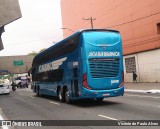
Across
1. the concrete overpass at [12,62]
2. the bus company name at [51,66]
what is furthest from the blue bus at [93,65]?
the concrete overpass at [12,62]

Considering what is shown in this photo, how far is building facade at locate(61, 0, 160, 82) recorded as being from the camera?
131 ft

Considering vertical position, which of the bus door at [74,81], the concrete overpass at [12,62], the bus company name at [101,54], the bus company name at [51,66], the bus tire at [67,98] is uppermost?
the concrete overpass at [12,62]

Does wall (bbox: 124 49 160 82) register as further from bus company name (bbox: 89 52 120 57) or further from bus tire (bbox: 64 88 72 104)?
bus company name (bbox: 89 52 120 57)

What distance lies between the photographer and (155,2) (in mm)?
38938

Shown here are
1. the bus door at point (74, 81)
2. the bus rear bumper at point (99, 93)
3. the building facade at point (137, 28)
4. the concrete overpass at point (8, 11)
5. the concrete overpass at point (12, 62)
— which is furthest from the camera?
the concrete overpass at point (12, 62)

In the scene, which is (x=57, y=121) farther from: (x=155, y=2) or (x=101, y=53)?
(x=155, y=2)

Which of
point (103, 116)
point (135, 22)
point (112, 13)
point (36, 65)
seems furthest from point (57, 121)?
point (112, 13)

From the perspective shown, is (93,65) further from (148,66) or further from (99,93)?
(148,66)

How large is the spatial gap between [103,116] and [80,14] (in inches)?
2055

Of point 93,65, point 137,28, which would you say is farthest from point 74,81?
point 137,28

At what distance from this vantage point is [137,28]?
A: 143 ft

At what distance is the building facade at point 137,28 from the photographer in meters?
39.9

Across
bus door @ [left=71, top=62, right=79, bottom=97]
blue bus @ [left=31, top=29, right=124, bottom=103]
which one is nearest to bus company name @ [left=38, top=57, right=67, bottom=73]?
blue bus @ [left=31, top=29, right=124, bottom=103]

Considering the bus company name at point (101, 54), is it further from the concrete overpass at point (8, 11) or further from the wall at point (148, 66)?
the concrete overpass at point (8, 11)
